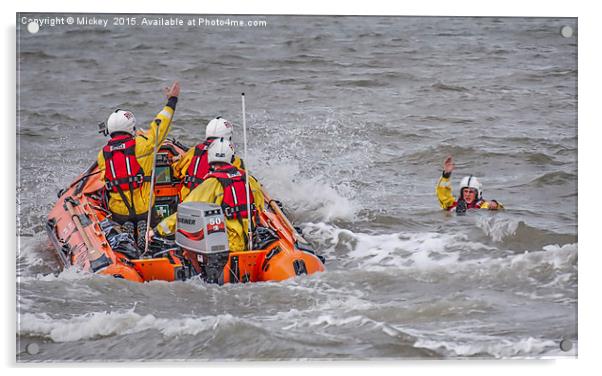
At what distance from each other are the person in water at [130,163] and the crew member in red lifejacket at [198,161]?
238mm

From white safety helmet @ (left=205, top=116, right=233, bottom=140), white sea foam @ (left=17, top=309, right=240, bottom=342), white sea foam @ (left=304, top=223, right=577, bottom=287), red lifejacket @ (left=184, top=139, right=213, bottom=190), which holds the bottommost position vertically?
white sea foam @ (left=17, top=309, right=240, bottom=342)

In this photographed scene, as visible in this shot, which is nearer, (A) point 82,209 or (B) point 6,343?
(B) point 6,343

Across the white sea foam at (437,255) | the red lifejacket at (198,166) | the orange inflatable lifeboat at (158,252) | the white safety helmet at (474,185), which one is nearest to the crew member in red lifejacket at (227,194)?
the orange inflatable lifeboat at (158,252)

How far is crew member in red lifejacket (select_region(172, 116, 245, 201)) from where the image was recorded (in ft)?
25.0

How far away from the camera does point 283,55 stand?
752 cm

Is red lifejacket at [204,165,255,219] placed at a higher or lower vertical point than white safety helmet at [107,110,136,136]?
lower

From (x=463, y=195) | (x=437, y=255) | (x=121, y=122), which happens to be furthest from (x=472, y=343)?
(x=121, y=122)

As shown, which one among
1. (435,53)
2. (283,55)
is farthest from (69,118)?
(435,53)

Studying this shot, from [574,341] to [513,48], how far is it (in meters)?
1.63

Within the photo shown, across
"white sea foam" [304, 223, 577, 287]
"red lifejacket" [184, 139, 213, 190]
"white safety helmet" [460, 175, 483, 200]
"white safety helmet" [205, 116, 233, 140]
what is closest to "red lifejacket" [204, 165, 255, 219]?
"white safety helmet" [205, 116, 233, 140]

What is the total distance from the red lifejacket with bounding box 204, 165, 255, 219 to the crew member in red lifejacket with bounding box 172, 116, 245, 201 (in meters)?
0.19

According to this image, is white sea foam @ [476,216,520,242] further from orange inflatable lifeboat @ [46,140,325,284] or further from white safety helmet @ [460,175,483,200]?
orange inflatable lifeboat @ [46,140,325,284]

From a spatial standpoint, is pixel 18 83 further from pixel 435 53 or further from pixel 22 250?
pixel 435 53
